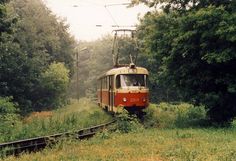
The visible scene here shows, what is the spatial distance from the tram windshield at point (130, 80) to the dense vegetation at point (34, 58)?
479 inches

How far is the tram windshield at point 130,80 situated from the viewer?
26.4 m

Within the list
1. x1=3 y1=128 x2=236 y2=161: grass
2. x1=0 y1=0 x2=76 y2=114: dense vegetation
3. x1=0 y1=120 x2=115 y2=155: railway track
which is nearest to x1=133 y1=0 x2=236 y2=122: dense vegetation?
x1=3 y1=128 x2=236 y2=161: grass

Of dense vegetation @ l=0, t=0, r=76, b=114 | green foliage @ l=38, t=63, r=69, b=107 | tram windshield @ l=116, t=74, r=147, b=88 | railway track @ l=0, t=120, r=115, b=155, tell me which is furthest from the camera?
green foliage @ l=38, t=63, r=69, b=107

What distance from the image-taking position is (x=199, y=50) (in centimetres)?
2162

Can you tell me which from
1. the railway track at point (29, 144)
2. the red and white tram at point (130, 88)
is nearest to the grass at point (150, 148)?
the railway track at point (29, 144)

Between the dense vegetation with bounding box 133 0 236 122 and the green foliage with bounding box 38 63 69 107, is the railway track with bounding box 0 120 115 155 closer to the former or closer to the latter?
the dense vegetation with bounding box 133 0 236 122

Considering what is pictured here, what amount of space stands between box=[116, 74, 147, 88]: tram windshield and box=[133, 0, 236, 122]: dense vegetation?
7.21 feet

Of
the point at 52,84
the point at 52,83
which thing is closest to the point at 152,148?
the point at 52,84

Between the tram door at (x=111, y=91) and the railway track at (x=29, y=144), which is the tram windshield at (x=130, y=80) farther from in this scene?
the railway track at (x=29, y=144)

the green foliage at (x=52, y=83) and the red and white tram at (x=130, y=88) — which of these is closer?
the red and white tram at (x=130, y=88)

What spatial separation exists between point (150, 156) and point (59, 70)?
4102cm

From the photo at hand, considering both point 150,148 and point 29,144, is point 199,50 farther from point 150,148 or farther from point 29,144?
point 29,144

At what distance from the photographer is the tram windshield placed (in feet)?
86.5

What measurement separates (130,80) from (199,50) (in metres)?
6.14
